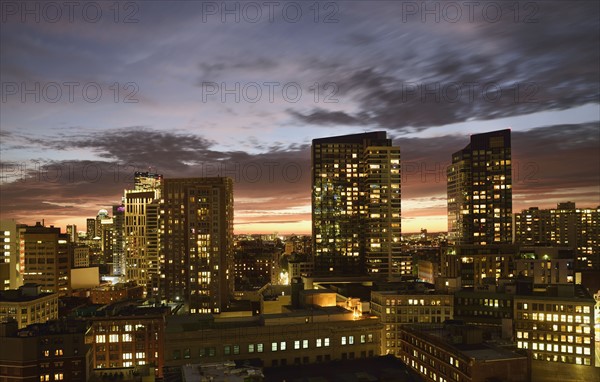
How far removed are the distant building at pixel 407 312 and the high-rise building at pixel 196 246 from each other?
72.4m

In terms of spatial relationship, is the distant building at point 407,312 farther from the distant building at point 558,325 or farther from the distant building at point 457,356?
the distant building at point 457,356

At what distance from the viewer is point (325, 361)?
7644cm

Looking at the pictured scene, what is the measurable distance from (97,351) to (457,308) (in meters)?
80.5

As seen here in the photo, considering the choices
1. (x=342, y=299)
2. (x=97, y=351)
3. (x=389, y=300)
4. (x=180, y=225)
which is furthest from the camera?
(x=180, y=225)

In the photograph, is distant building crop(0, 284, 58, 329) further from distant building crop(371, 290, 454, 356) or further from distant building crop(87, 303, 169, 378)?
distant building crop(371, 290, 454, 356)

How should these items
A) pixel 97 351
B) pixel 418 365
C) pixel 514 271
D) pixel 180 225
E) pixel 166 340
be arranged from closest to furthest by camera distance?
pixel 166 340 → pixel 418 365 → pixel 97 351 → pixel 514 271 → pixel 180 225

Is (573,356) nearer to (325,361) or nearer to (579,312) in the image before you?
(579,312)

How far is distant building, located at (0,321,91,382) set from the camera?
79.8 meters

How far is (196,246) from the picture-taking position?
184500 mm

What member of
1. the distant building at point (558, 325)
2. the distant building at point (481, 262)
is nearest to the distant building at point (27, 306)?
the distant building at point (558, 325)

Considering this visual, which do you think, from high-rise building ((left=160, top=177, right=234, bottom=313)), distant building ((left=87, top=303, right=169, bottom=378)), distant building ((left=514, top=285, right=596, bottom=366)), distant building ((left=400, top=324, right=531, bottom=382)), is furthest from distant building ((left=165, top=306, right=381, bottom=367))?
high-rise building ((left=160, top=177, right=234, bottom=313))

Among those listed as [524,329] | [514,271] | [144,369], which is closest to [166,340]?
[144,369]

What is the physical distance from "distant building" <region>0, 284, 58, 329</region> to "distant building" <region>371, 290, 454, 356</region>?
284 ft

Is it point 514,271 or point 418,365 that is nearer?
point 418,365
